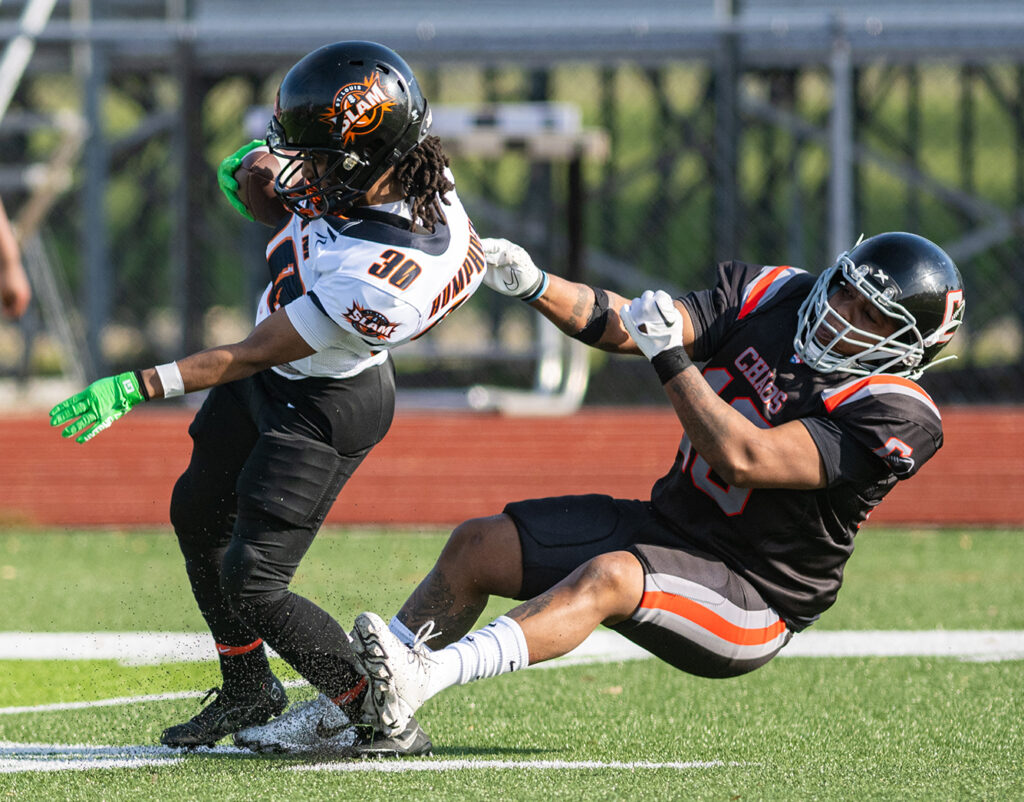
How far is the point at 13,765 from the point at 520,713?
142 cm

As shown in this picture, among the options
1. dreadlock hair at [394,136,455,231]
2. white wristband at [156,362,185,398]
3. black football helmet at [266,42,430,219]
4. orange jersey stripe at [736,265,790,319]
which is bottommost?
orange jersey stripe at [736,265,790,319]

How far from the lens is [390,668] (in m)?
3.21

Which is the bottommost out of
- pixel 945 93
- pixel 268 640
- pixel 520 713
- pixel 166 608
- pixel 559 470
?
pixel 945 93

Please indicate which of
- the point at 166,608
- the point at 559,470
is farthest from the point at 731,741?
the point at 559,470

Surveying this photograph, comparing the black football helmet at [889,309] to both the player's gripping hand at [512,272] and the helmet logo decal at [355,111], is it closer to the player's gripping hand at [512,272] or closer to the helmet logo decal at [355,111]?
the player's gripping hand at [512,272]

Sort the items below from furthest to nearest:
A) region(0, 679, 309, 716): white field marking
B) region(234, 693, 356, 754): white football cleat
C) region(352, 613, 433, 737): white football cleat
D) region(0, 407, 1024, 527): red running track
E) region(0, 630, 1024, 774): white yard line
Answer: region(0, 407, 1024, 527): red running track → region(0, 630, 1024, 774): white yard line → region(0, 679, 309, 716): white field marking → region(234, 693, 356, 754): white football cleat → region(352, 613, 433, 737): white football cleat

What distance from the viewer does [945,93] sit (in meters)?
20.2

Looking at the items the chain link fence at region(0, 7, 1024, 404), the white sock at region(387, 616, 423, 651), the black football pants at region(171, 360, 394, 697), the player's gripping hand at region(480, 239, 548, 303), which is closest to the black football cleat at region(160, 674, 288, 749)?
the black football pants at region(171, 360, 394, 697)

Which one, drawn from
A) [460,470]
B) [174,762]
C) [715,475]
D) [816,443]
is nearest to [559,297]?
[715,475]

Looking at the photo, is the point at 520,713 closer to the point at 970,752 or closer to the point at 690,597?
the point at 690,597

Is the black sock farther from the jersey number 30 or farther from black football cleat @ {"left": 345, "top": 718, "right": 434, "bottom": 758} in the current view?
the jersey number 30

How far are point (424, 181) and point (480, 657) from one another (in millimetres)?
1189

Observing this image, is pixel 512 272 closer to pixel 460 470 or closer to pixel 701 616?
pixel 701 616

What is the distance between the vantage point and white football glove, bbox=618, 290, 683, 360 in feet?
10.9
